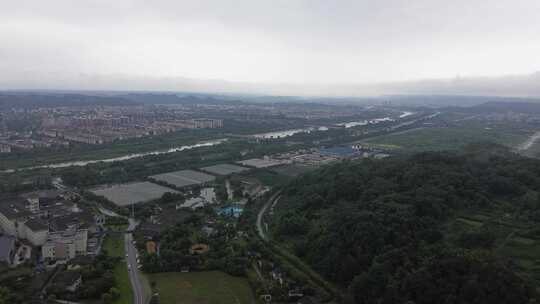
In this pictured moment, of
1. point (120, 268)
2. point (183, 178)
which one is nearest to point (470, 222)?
point (120, 268)

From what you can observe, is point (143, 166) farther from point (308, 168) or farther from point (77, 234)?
point (77, 234)

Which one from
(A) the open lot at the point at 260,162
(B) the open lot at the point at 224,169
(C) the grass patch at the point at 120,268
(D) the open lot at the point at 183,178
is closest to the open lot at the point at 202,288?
(C) the grass patch at the point at 120,268

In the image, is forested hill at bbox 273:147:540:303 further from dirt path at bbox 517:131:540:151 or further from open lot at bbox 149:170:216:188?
dirt path at bbox 517:131:540:151

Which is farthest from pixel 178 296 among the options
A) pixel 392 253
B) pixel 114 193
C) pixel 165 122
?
pixel 165 122

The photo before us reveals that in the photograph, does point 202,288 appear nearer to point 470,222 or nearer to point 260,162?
point 470,222

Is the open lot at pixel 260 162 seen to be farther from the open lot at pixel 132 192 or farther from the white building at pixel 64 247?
the white building at pixel 64 247

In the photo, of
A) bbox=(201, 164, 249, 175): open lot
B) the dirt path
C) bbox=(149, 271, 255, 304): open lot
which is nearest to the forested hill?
bbox=(149, 271, 255, 304): open lot
